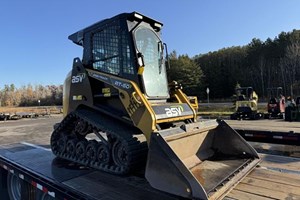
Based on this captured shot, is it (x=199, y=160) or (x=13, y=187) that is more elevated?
(x=199, y=160)

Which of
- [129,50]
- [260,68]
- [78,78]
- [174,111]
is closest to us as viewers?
[129,50]

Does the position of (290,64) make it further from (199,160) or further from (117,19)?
(117,19)

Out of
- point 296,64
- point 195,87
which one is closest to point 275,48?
point 296,64

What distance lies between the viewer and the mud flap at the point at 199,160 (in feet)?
11.0

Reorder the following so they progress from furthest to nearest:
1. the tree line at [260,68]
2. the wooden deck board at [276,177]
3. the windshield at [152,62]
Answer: the tree line at [260,68]
the windshield at [152,62]
the wooden deck board at [276,177]

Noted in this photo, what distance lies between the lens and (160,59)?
567cm

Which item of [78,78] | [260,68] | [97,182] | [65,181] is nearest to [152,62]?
[78,78]

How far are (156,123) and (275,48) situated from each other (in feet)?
186

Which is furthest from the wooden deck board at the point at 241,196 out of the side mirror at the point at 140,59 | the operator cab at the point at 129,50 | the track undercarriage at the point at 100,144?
the side mirror at the point at 140,59

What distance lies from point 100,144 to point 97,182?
32.2 inches

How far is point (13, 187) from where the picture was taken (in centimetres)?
600

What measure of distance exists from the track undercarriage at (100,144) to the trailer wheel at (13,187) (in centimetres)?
93

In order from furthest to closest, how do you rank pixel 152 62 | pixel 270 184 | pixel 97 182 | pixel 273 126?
pixel 273 126 < pixel 152 62 < pixel 97 182 < pixel 270 184

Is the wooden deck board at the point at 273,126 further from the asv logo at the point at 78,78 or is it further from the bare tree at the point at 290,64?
the bare tree at the point at 290,64
